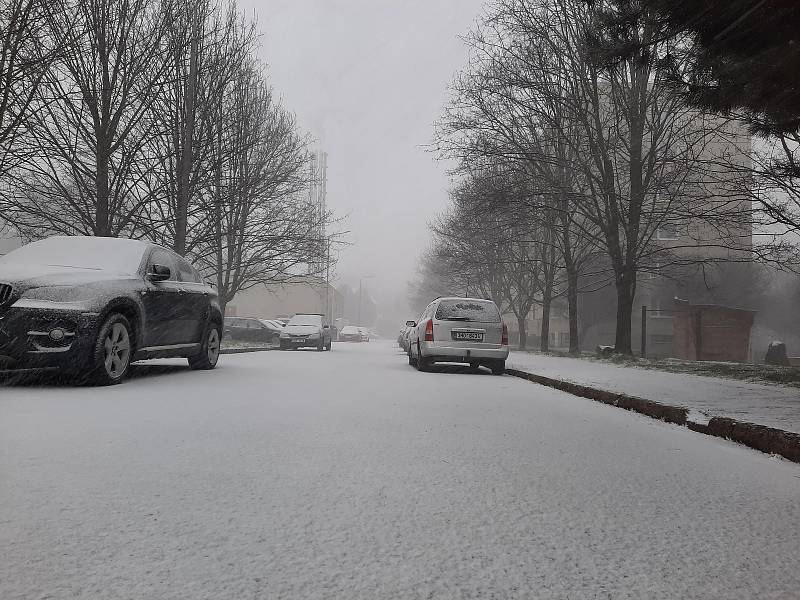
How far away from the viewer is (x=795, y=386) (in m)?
8.81

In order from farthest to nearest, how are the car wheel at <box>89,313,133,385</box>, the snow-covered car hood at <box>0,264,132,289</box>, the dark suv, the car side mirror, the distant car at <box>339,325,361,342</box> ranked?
the distant car at <box>339,325,361,342</box> < the car side mirror < the car wheel at <box>89,313,133,385</box> < the snow-covered car hood at <box>0,264,132,289</box> < the dark suv

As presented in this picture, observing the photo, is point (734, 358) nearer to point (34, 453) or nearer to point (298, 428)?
point (298, 428)

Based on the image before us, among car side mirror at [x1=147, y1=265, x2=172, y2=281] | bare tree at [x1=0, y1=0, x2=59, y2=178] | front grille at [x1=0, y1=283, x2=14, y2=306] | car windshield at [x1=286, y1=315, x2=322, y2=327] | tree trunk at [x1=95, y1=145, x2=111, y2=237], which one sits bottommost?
front grille at [x1=0, y1=283, x2=14, y2=306]

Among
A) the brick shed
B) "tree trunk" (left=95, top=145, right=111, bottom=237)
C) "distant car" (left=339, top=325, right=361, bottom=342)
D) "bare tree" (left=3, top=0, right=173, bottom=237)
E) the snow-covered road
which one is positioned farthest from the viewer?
"distant car" (left=339, top=325, right=361, bottom=342)

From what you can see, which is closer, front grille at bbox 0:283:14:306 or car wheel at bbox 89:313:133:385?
front grille at bbox 0:283:14:306

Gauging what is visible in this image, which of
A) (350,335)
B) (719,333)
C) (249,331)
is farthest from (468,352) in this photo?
(350,335)

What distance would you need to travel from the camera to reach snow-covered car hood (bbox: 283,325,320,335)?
25.3m

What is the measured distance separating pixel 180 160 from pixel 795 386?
14.2 m

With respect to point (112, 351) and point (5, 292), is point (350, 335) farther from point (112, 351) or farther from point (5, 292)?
point (5, 292)

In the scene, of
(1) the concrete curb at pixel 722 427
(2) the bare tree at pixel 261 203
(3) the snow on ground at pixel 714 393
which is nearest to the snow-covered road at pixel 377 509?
(1) the concrete curb at pixel 722 427

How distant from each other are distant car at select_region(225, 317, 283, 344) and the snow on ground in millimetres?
23044

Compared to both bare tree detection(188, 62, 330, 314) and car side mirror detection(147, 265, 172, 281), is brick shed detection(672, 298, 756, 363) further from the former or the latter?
car side mirror detection(147, 265, 172, 281)

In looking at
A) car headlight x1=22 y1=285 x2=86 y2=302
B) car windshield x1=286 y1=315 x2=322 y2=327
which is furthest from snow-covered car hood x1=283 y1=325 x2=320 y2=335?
car headlight x1=22 y1=285 x2=86 y2=302

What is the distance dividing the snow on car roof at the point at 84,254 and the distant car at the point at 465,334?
6.66 m
